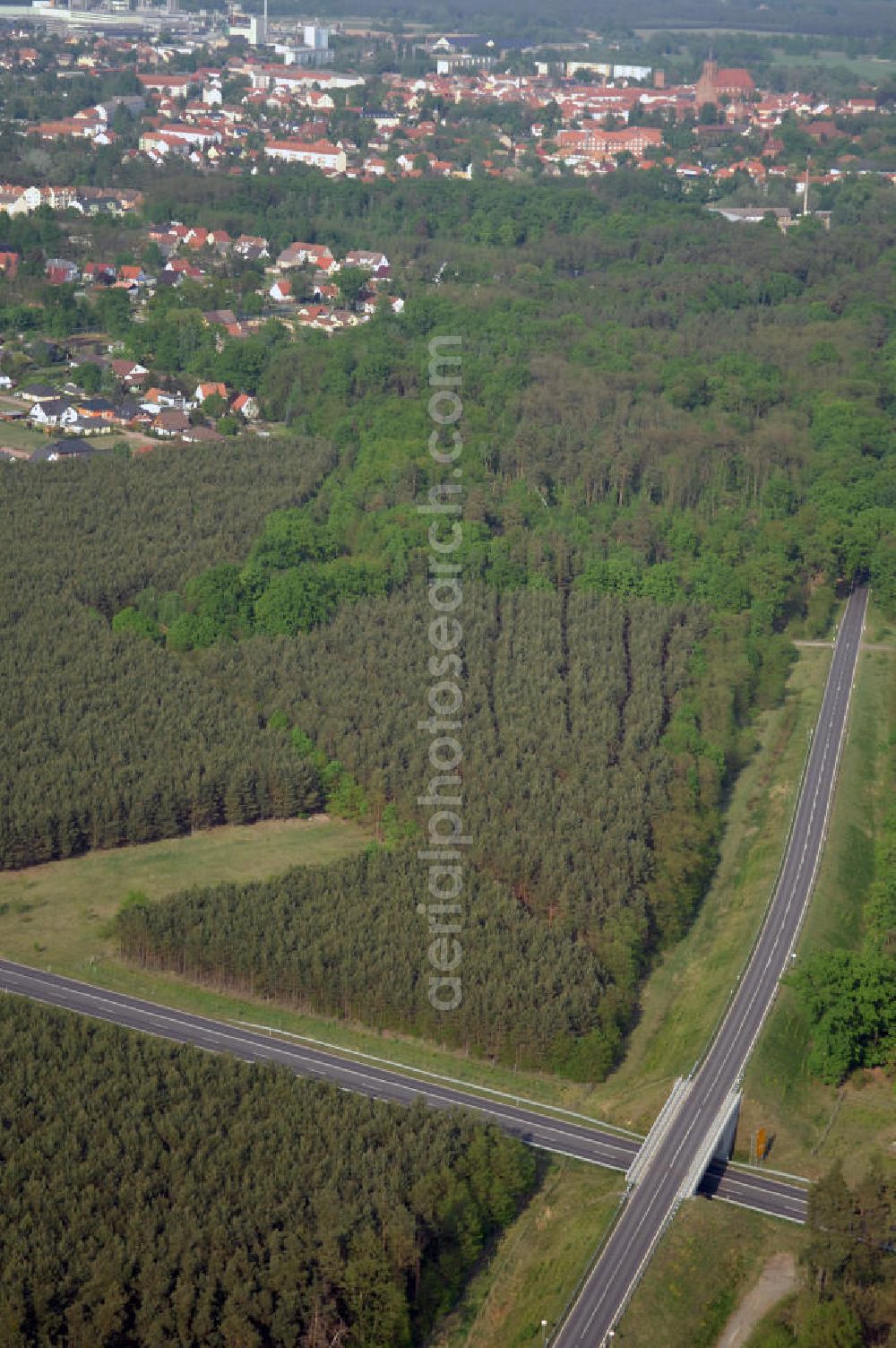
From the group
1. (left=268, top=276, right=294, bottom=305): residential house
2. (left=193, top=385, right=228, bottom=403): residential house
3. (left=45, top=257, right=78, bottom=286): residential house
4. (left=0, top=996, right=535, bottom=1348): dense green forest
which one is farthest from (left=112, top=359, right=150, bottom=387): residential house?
(left=0, top=996, right=535, bottom=1348): dense green forest

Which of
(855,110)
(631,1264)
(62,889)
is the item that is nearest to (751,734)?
(62,889)

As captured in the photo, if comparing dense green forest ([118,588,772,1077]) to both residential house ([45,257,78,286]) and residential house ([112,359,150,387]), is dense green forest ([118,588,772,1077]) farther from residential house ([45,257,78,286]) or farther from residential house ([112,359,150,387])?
residential house ([45,257,78,286])

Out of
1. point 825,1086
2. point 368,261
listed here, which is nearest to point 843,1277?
point 825,1086

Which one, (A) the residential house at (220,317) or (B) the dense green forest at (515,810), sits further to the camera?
(A) the residential house at (220,317)

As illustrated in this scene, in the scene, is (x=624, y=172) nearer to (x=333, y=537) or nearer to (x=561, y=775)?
(x=333, y=537)

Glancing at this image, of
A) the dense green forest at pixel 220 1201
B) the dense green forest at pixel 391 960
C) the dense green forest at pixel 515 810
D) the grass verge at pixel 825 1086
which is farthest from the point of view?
the dense green forest at pixel 515 810

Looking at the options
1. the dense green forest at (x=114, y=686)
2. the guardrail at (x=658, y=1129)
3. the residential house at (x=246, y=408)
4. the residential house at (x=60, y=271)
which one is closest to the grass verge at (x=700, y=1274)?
the guardrail at (x=658, y=1129)

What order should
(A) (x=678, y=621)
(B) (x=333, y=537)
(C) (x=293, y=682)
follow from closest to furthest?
1. (C) (x=293, y=682)
2. (A) (x=678, y=621)
3. (B) (x=333, y=537)

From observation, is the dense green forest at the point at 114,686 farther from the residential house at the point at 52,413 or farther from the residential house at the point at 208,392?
the residential house at the point at 208,392
